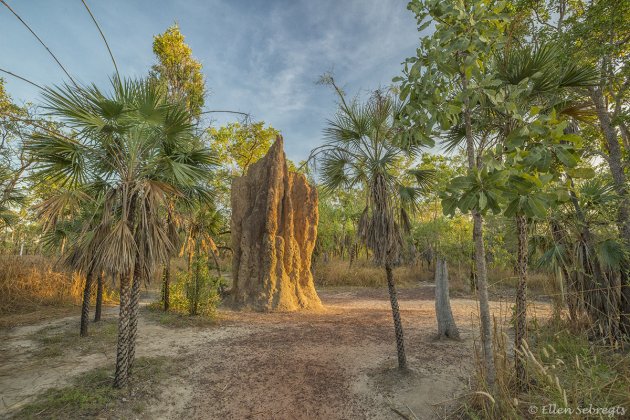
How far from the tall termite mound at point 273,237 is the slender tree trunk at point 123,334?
5.41 m

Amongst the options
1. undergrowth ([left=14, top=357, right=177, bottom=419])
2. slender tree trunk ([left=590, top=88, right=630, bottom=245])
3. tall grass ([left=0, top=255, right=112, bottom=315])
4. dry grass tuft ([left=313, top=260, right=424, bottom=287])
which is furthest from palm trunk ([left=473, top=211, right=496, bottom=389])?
dry grass tuft ([left=313, top=260, right=424, bottom=287])

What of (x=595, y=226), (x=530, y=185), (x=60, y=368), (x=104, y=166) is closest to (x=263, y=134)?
(x=104, y=166)

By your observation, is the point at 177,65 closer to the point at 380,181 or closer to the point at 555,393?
the point at 380,181

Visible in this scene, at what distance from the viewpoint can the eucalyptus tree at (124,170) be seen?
14.5 ft

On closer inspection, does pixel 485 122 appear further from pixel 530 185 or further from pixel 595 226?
pixel 595 226

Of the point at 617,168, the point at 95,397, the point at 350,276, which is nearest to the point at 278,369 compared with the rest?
the point at 95,397

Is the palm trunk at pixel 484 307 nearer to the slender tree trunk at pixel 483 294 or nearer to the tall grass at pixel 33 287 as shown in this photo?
the slender tree trunk at pixel 483 294

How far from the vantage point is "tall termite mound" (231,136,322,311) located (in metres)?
10.2

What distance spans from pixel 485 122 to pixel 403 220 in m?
2.34

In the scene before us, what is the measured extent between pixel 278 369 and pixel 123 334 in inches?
105

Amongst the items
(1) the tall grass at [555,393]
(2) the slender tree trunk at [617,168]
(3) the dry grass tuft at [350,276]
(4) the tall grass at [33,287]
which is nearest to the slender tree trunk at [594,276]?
(2) the slender tree trunk at [617,168]

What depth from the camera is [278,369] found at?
5.61 meters

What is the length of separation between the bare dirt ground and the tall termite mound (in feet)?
5.49

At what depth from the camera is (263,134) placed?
16.6 meters
